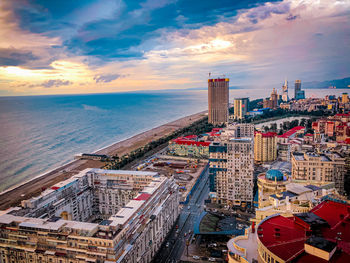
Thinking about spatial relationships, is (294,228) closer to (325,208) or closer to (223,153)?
(325,208)

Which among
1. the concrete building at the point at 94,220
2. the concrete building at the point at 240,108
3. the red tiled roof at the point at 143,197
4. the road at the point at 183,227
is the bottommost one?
the road at the point at 183,227

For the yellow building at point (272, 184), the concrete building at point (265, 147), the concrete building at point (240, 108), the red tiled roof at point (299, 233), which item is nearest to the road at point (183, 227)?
the yellow building at point (272, 184)

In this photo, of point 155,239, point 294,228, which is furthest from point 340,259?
point 155,239

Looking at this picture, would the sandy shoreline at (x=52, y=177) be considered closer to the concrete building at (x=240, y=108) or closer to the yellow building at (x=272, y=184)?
the yellow building at (x=272, y=184)

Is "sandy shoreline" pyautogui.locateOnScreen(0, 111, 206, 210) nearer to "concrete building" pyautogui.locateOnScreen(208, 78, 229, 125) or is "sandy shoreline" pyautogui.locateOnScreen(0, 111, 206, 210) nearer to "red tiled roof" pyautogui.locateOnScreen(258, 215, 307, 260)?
"red tiled roof" pyautogui.locateOnScreen(258, 215, 307, 260)

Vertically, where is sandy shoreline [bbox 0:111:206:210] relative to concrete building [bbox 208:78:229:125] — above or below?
below

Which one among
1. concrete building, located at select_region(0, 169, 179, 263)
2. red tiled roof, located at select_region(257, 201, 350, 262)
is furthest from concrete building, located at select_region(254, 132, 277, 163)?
red tiled roof, located at select_region(257, 201, 350, 262)
